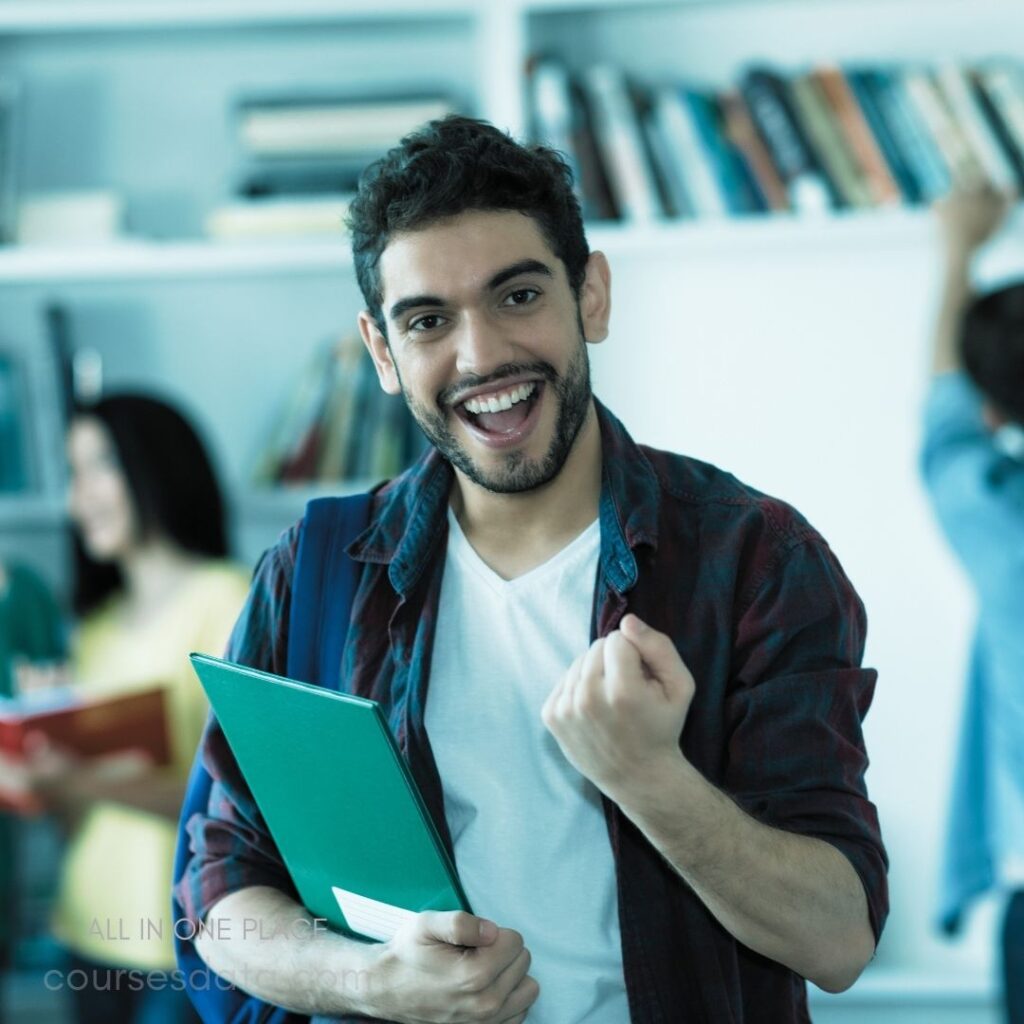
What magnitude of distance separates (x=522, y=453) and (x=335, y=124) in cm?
138

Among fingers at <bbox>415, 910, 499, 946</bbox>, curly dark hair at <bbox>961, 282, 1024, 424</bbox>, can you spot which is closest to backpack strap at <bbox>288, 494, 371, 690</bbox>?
fingers at <bbox>415, 910, 499, 946</bbox>

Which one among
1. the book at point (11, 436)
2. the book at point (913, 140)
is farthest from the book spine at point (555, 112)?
the book at point (11, 436)

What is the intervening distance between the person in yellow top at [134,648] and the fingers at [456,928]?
0.89 m

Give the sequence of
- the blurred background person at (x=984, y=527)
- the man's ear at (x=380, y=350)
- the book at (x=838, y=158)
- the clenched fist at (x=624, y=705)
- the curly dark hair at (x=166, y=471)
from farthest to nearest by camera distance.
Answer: the book at (x=838, y=158), the curly dark hair at (x=166, y=471), the blurred background person at (x=984, y=527), the man's ear at (x=380, y=350), the clenched fist at (x=624, y=705)

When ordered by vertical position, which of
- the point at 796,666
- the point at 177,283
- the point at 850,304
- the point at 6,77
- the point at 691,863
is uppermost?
the point at 6,77

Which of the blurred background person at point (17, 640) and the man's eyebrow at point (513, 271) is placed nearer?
the man's eyebrow at point (513, 271)

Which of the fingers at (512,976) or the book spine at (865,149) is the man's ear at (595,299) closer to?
the fingers at (512,976)

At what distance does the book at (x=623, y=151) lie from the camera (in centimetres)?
223

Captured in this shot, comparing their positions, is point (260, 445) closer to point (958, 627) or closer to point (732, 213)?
point (732, 213)

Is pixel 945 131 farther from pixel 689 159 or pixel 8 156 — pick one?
pixel 8 156

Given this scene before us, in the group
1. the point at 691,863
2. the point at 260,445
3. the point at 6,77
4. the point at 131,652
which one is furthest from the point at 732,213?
the point at 691,863

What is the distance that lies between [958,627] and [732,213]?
0.83 metres

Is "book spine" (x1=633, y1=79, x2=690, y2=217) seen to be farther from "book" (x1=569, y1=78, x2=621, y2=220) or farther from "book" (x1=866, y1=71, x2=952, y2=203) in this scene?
"book" (x1=866, y1=71, x2=952, y2=203)

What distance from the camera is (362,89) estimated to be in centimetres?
237
